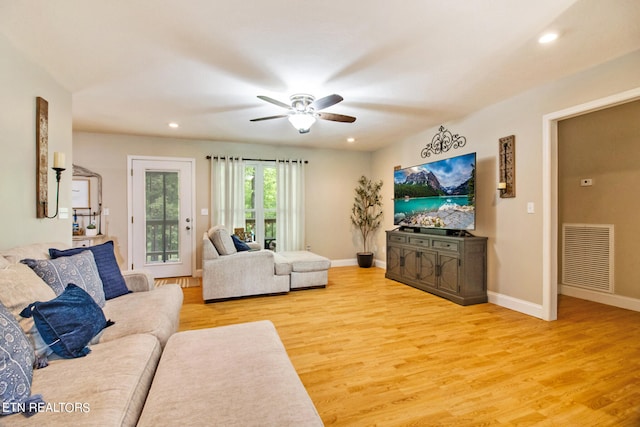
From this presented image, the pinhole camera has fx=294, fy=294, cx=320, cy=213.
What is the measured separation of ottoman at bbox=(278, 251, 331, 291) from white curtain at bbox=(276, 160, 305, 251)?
1278 millimetres

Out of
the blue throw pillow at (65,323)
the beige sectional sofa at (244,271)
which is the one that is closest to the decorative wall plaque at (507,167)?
the beige sectional sofa at (244,271)

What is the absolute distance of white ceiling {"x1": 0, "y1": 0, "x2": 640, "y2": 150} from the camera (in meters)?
1.92

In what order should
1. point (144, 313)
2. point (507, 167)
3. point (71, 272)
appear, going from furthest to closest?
point (507, 167) → point (144, 313) → point (71, 272)

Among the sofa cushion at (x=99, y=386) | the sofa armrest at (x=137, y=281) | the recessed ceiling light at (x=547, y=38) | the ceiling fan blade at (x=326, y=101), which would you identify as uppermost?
the recessed ceiling light at (x=547, y=38)

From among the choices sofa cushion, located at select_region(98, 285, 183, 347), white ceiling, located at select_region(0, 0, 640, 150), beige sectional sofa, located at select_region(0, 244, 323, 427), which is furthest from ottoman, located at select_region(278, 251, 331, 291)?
beige sectional sofa, located at select_region(0, 244, 323, 427)

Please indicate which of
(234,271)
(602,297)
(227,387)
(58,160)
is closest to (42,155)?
(58,160)

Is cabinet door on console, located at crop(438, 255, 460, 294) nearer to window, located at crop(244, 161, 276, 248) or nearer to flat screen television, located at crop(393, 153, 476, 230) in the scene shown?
flat screen television, located at crop(393, 153, 476, 230)

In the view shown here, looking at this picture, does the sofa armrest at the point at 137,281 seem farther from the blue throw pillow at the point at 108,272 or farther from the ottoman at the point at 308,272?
the ottoman at the point at 308,272

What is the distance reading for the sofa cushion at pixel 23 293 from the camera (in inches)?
53.3

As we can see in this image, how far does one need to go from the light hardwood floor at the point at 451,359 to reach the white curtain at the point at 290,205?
2.00m

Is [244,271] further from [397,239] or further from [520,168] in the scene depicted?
[520,168]

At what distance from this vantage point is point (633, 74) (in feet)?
8.15

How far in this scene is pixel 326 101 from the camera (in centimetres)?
288

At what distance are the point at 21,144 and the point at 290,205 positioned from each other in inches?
155
